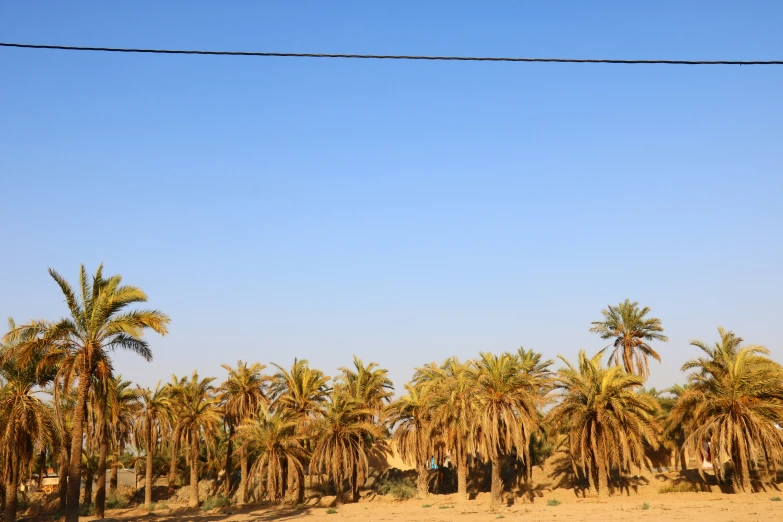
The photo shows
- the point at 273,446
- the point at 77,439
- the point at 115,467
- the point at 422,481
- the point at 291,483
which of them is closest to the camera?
the point at 77,439

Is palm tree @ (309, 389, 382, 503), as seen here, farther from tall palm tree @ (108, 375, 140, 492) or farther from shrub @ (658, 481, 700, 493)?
shrub @ (658, 481, 700, 493)

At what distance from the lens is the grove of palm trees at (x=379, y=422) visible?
88.1 feet

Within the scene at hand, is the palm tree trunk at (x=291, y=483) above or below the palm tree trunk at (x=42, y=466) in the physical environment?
below

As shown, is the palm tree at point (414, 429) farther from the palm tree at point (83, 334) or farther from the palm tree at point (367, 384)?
the palm tree at point (83, 334)

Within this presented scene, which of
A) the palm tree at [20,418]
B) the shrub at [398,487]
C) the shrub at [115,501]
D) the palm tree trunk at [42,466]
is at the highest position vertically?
the palm tree at [20,418]

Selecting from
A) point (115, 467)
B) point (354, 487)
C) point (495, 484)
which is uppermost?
point (115, 467)

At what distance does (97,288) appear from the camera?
2645 centimetres

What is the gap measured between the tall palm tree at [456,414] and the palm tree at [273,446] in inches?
361

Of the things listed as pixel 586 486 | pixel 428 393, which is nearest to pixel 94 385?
pixel 428 393

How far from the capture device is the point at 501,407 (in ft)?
125

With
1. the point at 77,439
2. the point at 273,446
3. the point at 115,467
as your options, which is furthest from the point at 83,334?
the point at 115,467

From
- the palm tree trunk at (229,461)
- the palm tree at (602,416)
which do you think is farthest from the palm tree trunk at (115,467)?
the palm tree at (602,416)

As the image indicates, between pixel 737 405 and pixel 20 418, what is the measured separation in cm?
3464

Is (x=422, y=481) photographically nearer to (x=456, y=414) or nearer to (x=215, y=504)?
(x=456, y=414)
